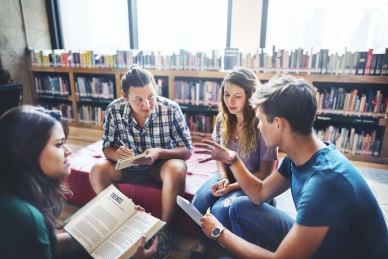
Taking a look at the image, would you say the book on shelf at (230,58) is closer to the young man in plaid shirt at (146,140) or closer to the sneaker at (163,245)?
the young man in plaid shirt at (146,140)

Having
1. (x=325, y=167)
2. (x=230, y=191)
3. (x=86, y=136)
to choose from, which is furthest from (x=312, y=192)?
(x=86, y=136)

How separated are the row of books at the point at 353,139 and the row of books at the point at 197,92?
4.19 feet

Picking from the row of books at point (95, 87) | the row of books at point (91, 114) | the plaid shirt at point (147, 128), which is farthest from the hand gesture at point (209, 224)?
the row of books at point (91, 114)

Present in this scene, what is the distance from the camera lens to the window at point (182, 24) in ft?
11.0

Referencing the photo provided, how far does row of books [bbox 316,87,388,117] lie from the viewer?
8.36ft

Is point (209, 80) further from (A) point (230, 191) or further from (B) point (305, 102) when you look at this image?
(B) point (305, 102)

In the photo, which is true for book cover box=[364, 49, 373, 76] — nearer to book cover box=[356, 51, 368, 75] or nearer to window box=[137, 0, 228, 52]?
book cover box=[356, 51, 368, 75]

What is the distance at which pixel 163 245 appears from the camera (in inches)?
57.0

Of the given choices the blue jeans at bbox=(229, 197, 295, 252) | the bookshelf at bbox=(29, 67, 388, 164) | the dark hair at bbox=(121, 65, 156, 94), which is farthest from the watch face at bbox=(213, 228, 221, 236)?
the bookshelf at bbox=(29, 67, 388, 164)

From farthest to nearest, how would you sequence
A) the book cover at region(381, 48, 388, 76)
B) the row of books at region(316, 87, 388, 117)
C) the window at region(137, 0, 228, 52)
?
1. the window at region(137, 0, 228, 52)
2. the row of books at region(316, 87, 388, 117)
3. the book cover at region(381, 48, 388, 76)

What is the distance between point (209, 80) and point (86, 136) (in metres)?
1.91

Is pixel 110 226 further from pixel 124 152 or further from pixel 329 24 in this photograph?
pixel 329 24

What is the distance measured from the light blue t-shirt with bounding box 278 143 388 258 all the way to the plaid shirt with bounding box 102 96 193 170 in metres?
0.96

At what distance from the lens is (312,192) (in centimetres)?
78
